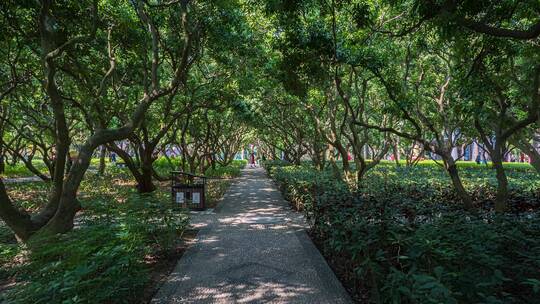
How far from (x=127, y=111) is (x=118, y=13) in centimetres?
483

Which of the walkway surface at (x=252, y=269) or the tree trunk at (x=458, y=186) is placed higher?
the tree trunk at (x=458, y=186)

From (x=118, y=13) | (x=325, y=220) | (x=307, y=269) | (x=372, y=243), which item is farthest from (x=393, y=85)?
(x=118, y=13)

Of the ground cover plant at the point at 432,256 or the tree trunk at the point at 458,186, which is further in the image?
the tree trunk at the point at 458,186

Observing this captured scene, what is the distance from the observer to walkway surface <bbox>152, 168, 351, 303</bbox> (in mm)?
4031

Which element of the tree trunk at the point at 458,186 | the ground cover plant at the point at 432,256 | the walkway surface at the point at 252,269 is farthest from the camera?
the tree trunk at the point at 458,186

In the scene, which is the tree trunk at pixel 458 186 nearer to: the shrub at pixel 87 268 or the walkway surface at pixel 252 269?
the walkway surface at pixel 252 269

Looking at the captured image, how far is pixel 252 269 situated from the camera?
500 centimetres

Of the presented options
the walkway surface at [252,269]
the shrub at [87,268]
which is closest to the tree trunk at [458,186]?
the walkway surface at [252,269]

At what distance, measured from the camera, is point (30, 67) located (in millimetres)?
9945

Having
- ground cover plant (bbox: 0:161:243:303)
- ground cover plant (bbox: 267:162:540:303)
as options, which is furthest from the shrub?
ground cover plant (bbox: 267:162:540:303)

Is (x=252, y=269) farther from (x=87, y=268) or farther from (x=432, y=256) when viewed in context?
(x=432, y=256)

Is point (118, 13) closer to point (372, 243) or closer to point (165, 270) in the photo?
point (165, 270)

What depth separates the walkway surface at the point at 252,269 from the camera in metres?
4.03

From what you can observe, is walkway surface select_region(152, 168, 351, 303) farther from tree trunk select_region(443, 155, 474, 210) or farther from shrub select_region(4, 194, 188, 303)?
tree trunk select_region(443, 155, 474, 210)
